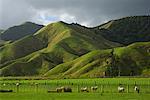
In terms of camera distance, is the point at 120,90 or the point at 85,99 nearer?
the point at 85,99

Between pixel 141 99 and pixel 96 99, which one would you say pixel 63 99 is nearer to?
pixel 96 99

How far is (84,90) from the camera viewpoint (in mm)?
60312

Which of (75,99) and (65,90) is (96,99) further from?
(65,90)

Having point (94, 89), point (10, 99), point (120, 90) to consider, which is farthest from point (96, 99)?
point (94, 89)

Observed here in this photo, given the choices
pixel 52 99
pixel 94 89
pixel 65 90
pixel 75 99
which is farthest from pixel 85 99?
pixel 94 89

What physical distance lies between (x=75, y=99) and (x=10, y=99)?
7.61m

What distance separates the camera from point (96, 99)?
40.7m

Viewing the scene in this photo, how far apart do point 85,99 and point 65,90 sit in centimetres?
1809

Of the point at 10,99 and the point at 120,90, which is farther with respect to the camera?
the point at 120,90

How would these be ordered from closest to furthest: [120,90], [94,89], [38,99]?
1. [38,99]
2. [120,90]
3. [94,89]

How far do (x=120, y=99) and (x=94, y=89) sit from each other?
936 inches

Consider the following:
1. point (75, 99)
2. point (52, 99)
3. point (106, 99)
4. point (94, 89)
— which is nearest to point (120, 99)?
point (106, 99)

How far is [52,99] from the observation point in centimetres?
4084

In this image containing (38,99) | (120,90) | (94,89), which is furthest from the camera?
(94,89)
